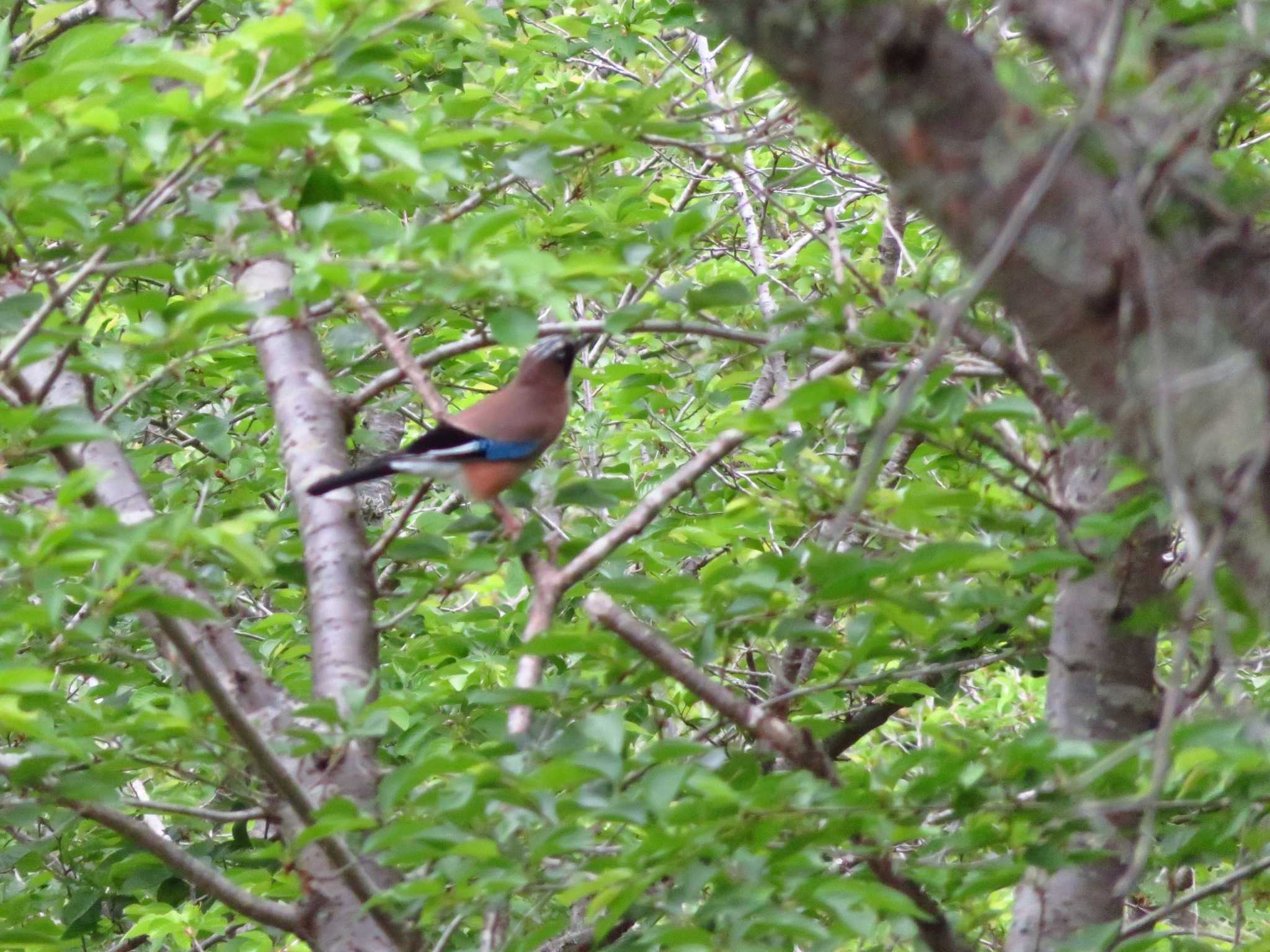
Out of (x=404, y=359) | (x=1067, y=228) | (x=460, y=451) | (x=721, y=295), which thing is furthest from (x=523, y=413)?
(x=1067, y=228)

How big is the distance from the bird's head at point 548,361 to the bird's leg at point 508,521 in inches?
53.0

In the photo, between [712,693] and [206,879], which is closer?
[712,693]

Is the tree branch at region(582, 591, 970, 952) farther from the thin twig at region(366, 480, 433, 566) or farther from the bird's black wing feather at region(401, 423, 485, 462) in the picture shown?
the bird's black wing feather at region(401, 423, 485, 462)

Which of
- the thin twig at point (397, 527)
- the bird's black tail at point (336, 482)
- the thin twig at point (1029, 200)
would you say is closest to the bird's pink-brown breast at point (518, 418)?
the bird's black tail at point (336, 482)

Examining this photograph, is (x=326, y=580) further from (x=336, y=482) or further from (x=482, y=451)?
(x=482, y=451)

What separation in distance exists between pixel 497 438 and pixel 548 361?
17.4 inches

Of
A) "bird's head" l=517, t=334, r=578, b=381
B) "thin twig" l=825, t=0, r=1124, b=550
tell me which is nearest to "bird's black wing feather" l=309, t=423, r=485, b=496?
"bird's head" l=517, t=334, r=578, b=381

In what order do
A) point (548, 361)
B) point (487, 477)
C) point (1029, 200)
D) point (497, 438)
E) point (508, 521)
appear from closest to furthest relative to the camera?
point (1029, 200) → point (508, 521) → point (487, 477) → point (497, 438) → point (548, 361)

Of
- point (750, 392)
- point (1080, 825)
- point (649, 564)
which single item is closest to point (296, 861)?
point (649, 564)

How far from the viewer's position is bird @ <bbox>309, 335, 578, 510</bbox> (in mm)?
3957

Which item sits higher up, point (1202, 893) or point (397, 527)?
point (397, 527)

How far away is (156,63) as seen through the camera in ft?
8.27

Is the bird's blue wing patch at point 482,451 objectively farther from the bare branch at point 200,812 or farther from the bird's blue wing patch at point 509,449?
the bare branch at point 200,812

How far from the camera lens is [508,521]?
3.28m
